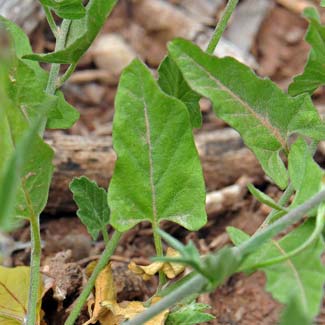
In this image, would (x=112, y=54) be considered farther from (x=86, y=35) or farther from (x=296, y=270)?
(x=296, y=270)

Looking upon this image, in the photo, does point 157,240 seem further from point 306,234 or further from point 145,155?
point 306,234

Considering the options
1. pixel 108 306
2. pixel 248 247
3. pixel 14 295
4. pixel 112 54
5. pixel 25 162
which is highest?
pixel 248 247

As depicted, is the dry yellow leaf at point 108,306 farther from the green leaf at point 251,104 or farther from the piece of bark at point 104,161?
the piece of bark at point 104,161

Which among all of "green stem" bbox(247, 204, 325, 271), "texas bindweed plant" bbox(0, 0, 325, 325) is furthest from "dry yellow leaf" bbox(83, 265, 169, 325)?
"green stem" bbox(247, 204, 325, 271)

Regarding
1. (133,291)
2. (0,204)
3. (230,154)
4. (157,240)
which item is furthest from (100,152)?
(0,204)

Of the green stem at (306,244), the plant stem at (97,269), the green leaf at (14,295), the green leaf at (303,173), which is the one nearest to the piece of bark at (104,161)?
the green leaf at (14,295)

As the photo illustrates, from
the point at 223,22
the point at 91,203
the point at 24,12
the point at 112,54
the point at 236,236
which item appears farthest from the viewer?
the point at 112,54

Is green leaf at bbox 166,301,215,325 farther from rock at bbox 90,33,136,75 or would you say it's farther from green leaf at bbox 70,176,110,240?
rock at bbox 90,33,136,75

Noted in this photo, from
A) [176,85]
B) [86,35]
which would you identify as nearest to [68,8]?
[86,35]

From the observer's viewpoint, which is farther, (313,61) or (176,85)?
(176,85)
